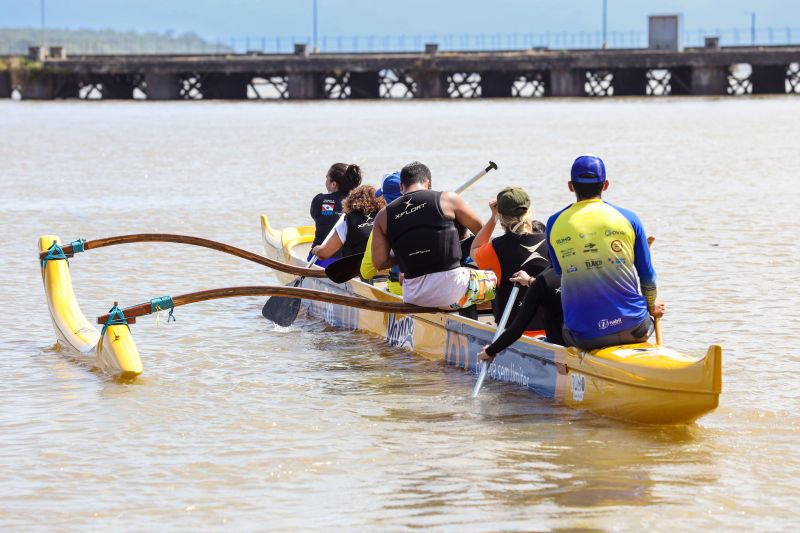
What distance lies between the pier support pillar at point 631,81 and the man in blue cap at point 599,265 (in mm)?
72032

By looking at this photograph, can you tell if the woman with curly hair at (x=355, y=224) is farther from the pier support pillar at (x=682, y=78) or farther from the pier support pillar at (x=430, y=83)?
the pier support pillar at (x=682, y=78)

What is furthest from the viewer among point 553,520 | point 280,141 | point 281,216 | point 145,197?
point 280,141

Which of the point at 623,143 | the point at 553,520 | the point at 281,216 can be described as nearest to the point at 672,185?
the point at 281,216

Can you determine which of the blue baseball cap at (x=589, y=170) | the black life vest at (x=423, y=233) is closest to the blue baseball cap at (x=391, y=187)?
the black life vest at (x=423, y=233)

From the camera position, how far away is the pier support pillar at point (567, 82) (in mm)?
77125

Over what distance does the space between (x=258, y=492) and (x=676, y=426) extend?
2874 mm

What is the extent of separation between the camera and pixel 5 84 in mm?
85000

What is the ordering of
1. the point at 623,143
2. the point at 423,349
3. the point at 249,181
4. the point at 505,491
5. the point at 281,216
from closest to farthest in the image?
the point at 505,491, the point at 423,349, the point at 281,216, the point at 249,181, the point at 623,143

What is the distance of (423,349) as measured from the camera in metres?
11.3

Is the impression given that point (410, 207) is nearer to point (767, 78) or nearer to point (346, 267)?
point (346, 267)

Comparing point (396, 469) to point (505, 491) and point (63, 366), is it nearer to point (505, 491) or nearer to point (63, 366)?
point (505, 491)

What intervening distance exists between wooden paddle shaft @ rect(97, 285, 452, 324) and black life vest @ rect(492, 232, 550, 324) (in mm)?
822

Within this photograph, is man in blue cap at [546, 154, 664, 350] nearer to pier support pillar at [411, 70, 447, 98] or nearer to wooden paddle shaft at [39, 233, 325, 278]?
wooden paddle shaft at [39, 233, 325, 278]

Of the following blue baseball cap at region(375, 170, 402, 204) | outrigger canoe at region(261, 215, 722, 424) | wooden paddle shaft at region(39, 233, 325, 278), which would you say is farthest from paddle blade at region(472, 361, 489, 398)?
wooden paddle shaft at region(39, 233, 325, 278)
